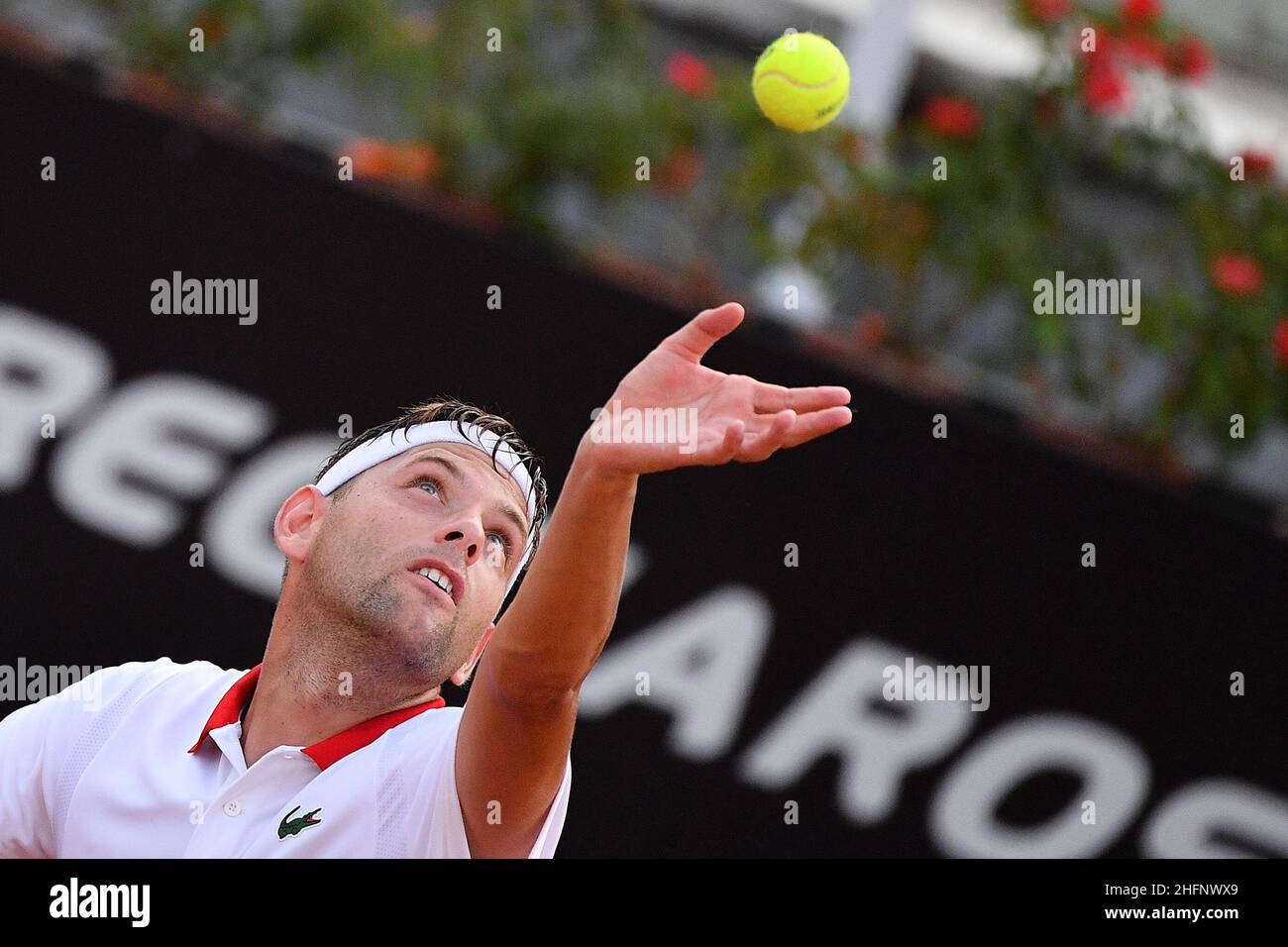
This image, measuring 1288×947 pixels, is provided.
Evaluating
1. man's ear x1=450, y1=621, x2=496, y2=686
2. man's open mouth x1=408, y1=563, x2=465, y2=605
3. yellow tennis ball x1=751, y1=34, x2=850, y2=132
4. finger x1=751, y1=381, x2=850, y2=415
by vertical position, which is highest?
yellow tennis ball x1=751, y1=34, x2=850, y2=132

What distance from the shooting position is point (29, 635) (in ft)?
16.7

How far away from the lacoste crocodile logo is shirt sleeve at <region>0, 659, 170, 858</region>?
0.44 meters

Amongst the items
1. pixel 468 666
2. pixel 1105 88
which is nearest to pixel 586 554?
pixel 468 666

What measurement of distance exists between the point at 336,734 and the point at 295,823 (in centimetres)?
17

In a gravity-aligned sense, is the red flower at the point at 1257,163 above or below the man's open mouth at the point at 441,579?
above

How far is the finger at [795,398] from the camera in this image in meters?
2.42

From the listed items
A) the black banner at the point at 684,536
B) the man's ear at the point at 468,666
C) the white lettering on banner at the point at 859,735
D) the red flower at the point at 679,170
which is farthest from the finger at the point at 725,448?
the red flower at the point at 679,170

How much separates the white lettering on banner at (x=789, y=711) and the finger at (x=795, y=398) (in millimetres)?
2895

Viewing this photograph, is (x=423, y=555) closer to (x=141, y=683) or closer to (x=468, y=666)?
(x=468, y=666)

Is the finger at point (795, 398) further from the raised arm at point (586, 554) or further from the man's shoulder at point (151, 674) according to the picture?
the man's shoulder at point (151, 674)

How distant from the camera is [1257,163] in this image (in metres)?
6.00

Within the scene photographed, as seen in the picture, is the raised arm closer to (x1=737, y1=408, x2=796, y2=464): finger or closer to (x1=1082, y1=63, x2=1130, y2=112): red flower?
(x1=737, y1=408, x2=796, y2=464): finger

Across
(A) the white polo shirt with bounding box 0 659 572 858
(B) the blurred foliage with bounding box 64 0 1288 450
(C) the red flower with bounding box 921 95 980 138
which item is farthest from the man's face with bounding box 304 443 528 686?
(C) the red flower with bounding box 921 95 980 138

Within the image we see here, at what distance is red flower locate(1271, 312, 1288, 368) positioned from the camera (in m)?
5.69
